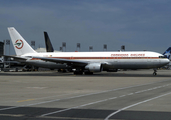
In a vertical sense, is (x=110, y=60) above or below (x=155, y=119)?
above

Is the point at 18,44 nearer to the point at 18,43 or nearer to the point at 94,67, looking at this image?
the point at 18,43

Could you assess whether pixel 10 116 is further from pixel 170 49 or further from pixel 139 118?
pixel 170 49

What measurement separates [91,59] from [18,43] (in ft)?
56.5

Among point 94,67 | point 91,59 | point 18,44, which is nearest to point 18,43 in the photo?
point 18,44

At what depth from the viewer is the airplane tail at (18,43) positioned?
52469 mm

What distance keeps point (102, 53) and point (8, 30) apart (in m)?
21.8

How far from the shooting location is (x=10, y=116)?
8.90 m

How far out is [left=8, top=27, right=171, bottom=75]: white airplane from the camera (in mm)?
44562

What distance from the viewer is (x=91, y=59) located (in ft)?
158

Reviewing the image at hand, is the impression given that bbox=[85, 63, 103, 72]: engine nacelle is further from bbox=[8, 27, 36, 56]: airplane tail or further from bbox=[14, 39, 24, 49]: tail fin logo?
bbox=[14, 39, 24, 49]: tail fin logo

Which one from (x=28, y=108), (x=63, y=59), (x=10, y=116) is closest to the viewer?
(x=10, y=116)

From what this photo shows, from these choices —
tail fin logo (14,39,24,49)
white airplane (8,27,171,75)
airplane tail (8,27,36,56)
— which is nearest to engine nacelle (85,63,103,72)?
white airplane (8,27,171,75)

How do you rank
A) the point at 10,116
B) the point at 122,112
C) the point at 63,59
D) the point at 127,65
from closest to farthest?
the point at 10,116 → the point at 122,112 → the point at 127,65 → the point at 63,59

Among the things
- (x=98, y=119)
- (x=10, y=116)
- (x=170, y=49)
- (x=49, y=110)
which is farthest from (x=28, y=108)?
(x=170, y=49)
